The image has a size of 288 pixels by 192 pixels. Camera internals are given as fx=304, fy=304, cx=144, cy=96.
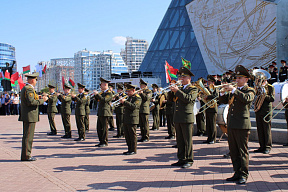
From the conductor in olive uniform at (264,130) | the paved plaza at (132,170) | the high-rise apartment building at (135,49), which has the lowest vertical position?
the paved plaza at (132,170)

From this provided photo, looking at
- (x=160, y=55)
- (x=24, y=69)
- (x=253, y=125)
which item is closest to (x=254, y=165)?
(x=253, y=125)

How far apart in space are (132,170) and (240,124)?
2576 millimetres

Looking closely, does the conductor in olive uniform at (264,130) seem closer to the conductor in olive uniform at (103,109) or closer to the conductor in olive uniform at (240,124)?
the conductor in olive uniform at (240,124)

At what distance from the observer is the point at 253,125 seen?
11430 mm

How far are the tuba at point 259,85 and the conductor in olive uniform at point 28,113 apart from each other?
573 centimetres

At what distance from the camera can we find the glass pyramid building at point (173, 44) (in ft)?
117

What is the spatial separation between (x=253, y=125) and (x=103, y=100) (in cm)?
573

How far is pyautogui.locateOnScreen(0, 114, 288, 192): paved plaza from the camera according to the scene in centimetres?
559

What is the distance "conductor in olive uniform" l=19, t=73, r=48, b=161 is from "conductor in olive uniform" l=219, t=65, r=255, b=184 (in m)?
5.02

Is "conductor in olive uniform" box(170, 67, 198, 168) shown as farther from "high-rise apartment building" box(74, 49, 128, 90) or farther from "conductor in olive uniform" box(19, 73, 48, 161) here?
"high-rise apartment building" box(74, 49, 128, 90)

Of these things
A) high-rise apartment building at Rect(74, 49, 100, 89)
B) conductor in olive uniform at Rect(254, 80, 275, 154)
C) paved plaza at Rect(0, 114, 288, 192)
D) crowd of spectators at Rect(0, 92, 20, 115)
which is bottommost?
paved plaza at Rect(0, 114, 288, 192)

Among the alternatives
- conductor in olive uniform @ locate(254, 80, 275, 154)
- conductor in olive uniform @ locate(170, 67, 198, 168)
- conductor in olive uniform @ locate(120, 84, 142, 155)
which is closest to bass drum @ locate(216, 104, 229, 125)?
conductor in olive uniform @ locate(254, 80, 275, 154)

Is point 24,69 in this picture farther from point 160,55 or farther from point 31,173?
point 160,55

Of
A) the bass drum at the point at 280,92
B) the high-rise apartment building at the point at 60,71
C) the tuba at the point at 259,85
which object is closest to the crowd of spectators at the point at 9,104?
the high-rise apartment building at the point at 60,71
